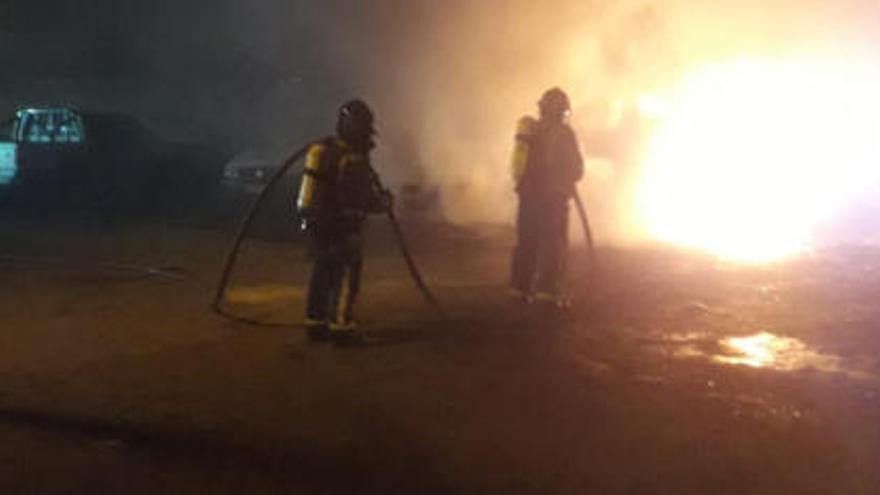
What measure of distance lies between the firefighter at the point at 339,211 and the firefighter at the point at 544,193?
6.46ft

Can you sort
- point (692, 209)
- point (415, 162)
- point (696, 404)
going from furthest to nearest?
point (415, 162), point (692, 209), point (696, 404)

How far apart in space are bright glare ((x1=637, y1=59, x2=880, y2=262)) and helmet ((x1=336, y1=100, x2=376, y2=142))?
28.2 feet

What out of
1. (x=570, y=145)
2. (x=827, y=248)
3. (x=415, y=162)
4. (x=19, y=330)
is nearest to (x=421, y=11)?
(x=415, y=162)

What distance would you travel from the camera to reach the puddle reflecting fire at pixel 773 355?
7668 mm

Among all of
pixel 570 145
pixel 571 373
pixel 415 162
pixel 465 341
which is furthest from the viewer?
pixel 415 162

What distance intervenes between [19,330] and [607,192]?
999 centimetres

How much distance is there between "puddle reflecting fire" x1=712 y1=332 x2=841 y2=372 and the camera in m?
7.67

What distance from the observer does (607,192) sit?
16.8 m

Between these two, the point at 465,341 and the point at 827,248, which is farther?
the point at 827,248

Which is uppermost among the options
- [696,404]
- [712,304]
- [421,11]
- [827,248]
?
[421,11]

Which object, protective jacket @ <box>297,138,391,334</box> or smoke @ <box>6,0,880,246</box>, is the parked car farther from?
protective jacket @ <box>297,138,391,334</box>

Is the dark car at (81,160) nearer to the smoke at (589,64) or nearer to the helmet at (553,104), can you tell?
the smoke at (589,64)

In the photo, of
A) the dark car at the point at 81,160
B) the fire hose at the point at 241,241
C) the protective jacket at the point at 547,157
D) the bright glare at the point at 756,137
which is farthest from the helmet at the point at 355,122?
the dark car at the point at 81,160

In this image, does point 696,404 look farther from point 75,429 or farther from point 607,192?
point 607,192
